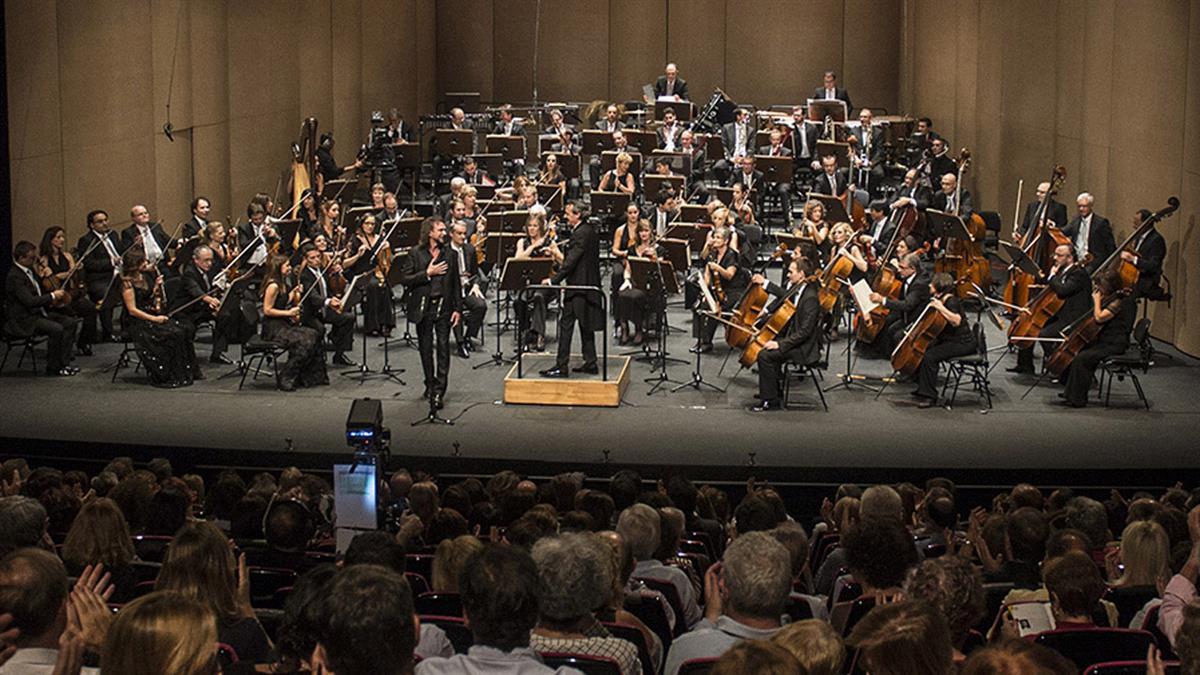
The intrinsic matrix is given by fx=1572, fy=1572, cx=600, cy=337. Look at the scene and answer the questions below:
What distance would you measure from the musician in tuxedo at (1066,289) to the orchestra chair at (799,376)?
169 centimetres

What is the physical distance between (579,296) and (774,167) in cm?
548

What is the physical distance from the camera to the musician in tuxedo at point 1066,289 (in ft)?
40.7

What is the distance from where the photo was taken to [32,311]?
13031 millimetres

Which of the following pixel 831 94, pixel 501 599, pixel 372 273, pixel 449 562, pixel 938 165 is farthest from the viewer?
pixel 831 94

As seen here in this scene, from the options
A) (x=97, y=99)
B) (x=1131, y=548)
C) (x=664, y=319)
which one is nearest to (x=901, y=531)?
(x=1131, y=548)

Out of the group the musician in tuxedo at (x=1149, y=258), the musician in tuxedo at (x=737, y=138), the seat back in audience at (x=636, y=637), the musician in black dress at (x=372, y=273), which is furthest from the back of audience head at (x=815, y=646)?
the musician in tuxedo at (x=737, y=138)

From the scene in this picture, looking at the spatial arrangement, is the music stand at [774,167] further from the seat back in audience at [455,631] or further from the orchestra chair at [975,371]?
the seat back in audience at [455,631]

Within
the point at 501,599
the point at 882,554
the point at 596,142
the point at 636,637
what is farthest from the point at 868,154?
the point at 501,599

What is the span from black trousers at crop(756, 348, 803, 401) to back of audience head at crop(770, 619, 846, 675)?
8899 mm

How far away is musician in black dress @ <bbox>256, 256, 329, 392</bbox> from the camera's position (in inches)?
504

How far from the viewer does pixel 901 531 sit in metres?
5.21

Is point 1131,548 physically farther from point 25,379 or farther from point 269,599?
point 25,379

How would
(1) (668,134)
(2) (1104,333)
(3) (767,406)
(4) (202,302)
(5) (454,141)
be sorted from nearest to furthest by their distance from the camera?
(2) (1104,333) < (3) (767,406) < (4) (202,302) < (1) (668,134) < (5) (454,141)

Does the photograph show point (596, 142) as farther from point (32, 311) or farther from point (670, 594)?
point (670, 594)
